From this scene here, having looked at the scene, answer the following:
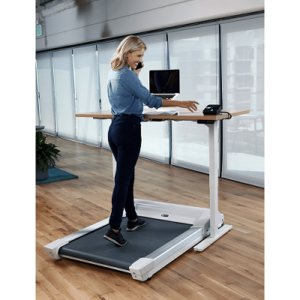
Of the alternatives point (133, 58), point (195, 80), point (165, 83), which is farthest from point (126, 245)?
point (195, 80)

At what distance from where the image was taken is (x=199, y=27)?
197 inches

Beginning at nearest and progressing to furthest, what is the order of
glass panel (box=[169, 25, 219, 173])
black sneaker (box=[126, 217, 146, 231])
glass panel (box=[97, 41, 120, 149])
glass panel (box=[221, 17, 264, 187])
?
black sneaker (box=[126, 217, 146, 231]) < glass panel (box=[221, 17, 264, 187]) < glass panel (box=[169, 25, 219, 173]) < glass panel (box=[97, 41, 120, 149])

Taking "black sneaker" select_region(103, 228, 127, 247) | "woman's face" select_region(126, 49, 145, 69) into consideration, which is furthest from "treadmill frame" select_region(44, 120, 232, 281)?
"woman's face" select_region(126, 49, 145, 69)

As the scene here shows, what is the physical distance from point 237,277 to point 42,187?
10.3ft

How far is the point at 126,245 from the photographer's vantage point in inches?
109

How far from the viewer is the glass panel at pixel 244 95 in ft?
14.3

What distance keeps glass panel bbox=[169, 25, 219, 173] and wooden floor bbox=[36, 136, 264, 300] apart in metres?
0.30

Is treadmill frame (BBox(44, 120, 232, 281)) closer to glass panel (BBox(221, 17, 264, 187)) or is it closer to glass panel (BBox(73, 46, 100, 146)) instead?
glass panel (BBox(221, 17, 264, 187))

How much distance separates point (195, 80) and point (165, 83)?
61.5 inches

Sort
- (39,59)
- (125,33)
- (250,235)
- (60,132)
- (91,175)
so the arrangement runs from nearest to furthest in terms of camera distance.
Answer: (250,235) < (91,175) < (125,33) < (60,132) < (39,59)

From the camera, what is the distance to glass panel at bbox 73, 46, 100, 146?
7.82 meters

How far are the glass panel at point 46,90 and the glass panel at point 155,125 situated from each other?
4.32m
